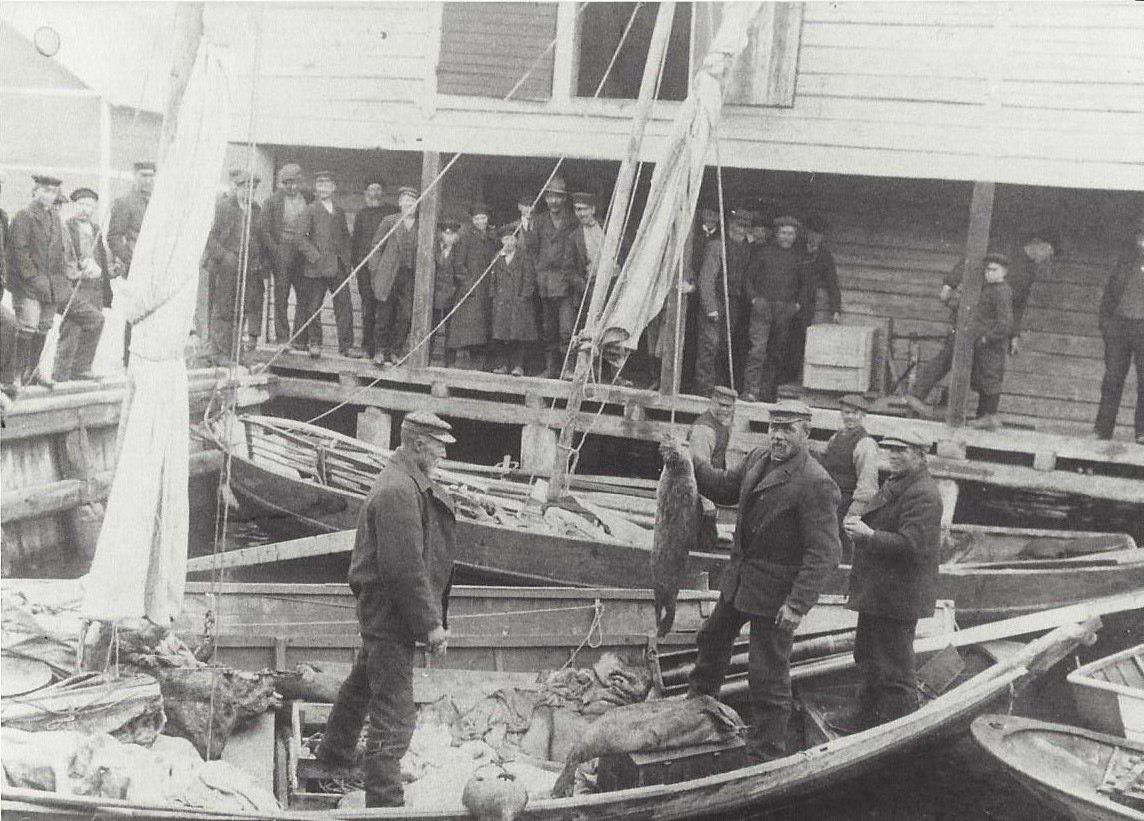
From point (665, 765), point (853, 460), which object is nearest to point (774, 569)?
point (665, 765)

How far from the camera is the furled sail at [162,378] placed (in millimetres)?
5645

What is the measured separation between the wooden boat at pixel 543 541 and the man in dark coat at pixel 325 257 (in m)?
2.18

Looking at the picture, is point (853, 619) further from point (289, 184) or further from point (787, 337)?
point (289, 184)

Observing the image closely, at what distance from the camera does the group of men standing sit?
10.6 m

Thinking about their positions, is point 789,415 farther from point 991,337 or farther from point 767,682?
point 991,337

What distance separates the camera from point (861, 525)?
699cm

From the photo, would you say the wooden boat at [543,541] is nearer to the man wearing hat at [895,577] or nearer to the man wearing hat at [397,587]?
the man wearing hat at [895,577]

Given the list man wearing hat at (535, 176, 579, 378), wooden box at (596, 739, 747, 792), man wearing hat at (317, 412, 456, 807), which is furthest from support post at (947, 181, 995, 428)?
man wearing hat at (317, 412, 456, 807)

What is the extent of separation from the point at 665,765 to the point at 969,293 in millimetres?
7974

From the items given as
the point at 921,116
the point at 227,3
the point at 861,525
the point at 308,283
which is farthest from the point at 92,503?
the point at 921,116

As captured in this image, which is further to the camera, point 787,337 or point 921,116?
point 787,337

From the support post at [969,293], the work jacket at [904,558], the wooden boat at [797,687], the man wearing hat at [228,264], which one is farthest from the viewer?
the man wearing hat at [228,264]

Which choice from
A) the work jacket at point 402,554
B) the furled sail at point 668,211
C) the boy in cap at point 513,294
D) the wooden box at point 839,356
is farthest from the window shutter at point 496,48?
the work jacket at point 402,554

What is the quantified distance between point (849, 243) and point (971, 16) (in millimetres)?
3584
